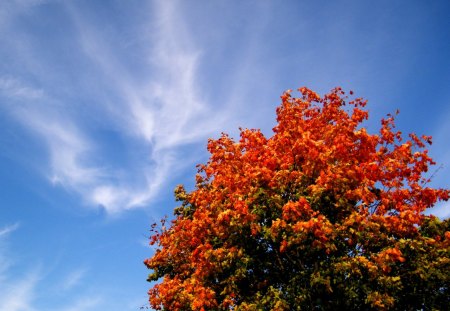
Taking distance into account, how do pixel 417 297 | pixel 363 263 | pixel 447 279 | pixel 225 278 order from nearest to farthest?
pixel 363 263 < pixel 447 279 < pixel 417 297 < pixel 225 278

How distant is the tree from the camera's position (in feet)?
41.5

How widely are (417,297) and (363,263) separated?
400cm

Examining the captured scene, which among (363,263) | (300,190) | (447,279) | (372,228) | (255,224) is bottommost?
(447,279)

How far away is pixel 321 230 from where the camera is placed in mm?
12312

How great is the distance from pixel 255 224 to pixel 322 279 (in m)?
3.17

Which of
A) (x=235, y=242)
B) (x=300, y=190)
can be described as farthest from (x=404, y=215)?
(x=235, y=242)

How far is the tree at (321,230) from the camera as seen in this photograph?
Result: 12664 mm

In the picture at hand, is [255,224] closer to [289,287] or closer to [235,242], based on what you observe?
[235,242]

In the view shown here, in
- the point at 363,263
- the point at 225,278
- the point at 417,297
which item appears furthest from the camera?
the point at 225,278

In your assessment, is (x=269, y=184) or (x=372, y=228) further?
(x=269, y=184)

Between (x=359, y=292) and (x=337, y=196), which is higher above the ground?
(x=337, y=196)

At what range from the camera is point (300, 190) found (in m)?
14.2

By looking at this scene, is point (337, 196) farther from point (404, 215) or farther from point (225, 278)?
point (225, 278)

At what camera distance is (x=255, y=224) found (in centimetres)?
1371
